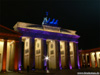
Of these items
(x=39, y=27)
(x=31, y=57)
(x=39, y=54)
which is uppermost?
(x=39, y=27)

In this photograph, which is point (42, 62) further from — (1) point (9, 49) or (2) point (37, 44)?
(1) point (9, 49)

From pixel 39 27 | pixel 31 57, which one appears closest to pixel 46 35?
pixel 39 27

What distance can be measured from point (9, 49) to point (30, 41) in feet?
23.9

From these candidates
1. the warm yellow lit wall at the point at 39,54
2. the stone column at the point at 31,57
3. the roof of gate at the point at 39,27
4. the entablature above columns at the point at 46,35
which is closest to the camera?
the stone column at the point at 31,57

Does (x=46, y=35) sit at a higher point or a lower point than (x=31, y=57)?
higher

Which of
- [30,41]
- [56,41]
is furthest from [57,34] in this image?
[30,41]

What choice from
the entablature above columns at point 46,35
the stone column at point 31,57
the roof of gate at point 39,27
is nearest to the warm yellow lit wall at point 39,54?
the entablature above columns at point 46,35

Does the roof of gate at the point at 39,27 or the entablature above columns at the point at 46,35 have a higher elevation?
the roof of gate at the point at 39,27

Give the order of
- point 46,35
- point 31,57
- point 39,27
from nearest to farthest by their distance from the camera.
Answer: point 31,57
point 39,27
point 46,35

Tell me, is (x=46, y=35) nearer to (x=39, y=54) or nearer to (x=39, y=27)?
(x=39, y=27)

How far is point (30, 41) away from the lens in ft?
138

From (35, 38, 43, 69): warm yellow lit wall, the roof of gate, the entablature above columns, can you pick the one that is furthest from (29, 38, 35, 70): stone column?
the roof of gate

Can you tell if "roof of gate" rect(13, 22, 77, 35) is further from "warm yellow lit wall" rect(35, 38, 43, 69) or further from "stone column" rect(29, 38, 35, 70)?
"stone column" rect(29, 38, 35, 70)

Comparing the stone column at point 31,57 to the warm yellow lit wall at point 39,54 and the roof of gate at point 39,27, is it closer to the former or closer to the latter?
the warm yellow lit wall at point 39,54
